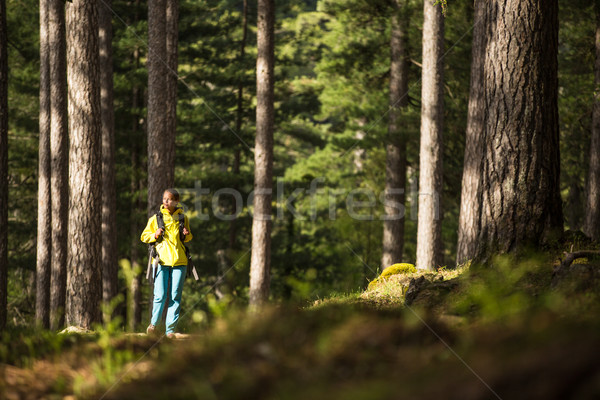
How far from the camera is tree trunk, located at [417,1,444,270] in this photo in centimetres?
1359

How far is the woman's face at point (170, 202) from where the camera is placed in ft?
25.9

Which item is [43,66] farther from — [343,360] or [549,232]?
[343,360]

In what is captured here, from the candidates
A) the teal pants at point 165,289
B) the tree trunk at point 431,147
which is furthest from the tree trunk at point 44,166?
the tree trunk at point 431,147

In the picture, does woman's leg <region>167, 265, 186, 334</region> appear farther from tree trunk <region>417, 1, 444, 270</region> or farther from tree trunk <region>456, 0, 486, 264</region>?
tree trunk <region>417, 1, 444, 270</region>

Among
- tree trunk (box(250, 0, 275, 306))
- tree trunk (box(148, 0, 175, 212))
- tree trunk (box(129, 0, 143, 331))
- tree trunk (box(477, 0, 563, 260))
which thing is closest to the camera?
tree trunk (box(477, 0, 563, 260))

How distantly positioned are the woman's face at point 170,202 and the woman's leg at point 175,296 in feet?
2.65

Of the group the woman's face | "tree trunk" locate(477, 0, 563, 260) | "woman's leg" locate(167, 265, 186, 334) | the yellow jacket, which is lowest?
"woman's leg" locate(167, 265, 186, 334)

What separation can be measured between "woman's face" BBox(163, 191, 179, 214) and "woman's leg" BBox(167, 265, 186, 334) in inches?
31.8

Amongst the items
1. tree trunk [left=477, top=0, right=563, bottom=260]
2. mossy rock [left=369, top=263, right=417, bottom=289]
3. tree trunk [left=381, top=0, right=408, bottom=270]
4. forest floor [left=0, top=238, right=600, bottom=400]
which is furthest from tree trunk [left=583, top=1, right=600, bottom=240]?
forest floor [left=0, top=238, right=600, bottom=400]

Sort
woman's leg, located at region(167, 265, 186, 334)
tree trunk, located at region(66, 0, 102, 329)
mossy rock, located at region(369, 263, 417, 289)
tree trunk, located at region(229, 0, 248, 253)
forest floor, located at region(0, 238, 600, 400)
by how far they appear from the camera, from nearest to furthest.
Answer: forest floor, located at region(0, 238, 600, 400), woman's leg, located at region(167, 265, 186, 334), mossy rock, located at region(369, 263, 417, 289), tree trunk, located at region(66, 0, 102, 329), tree trunk, located at region(229, 0, 248, 253)

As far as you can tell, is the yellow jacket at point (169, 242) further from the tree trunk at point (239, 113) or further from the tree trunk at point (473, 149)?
the tree trunk at point (239, 113)

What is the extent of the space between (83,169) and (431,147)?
25.9 ft

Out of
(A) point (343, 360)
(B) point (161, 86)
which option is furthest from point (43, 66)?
(A) point (343, 360)

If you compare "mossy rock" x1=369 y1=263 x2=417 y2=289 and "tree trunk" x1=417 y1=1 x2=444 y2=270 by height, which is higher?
"tree trunk" x1=417 y1=1 x2=444 y2=270
